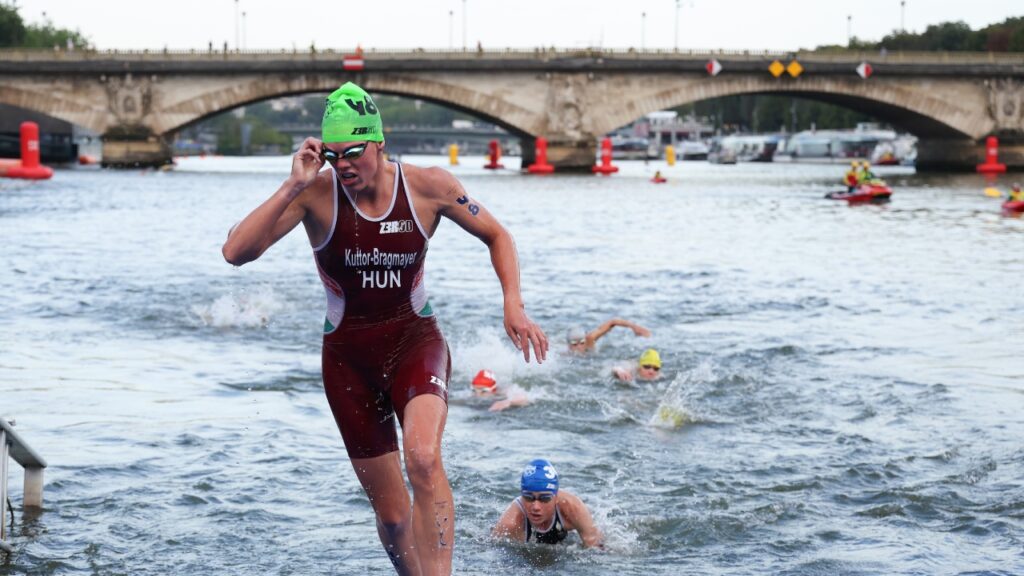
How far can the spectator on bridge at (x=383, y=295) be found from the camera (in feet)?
22.9

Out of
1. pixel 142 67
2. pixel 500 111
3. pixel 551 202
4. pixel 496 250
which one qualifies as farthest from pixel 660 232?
pixel 142 67

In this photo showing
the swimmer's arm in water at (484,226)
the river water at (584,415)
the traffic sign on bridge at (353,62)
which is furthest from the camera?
the traffic sign on bridge at (353,62)

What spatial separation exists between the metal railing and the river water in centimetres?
20

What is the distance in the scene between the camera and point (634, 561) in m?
10.8

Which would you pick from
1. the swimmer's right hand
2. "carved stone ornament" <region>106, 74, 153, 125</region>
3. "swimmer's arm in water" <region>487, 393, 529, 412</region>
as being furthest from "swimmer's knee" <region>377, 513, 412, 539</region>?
"carved stone ornament" <region>106, 74, 153, 125</region>

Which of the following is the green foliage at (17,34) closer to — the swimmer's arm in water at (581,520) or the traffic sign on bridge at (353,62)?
the traffic sign on bridge at (353,62)

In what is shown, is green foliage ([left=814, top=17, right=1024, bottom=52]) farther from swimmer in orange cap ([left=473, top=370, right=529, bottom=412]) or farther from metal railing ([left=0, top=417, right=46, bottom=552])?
metal railing ([left=0, top=417, right=46, bottom=552])

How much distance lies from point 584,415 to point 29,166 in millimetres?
6659

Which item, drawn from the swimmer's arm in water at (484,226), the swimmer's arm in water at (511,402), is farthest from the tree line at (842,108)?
the swimmer's arm in water at (484,226)

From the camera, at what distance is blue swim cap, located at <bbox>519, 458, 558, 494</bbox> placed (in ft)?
34.3

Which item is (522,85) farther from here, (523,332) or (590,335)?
(523,332)

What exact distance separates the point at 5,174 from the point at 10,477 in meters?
2.49

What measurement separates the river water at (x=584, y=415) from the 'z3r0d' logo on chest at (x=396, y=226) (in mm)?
3730

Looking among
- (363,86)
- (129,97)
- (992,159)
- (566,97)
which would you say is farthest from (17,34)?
(992,159)
